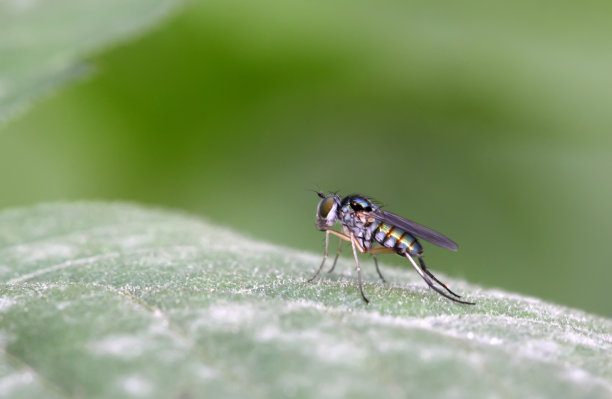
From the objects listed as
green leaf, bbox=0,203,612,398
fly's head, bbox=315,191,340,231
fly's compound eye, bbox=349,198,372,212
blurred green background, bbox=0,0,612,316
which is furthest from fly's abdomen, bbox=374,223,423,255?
blurred green background, bbox=0,0,612,316

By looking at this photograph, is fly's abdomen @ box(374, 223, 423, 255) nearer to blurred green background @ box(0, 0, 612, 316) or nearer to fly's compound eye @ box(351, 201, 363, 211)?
fly's compound eye @ box(351, 201, 363, 211)

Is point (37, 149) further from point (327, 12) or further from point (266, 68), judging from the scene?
point (327, 12)

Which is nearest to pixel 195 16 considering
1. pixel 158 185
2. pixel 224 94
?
pixel 224 94

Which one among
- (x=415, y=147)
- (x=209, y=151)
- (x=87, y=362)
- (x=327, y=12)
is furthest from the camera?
(x=415, y=147)

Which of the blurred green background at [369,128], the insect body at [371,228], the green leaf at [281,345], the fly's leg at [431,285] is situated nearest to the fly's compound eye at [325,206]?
the insect body at [371,228]

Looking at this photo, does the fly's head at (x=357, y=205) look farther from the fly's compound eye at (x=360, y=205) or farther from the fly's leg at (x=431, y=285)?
the fly's leg at (x=431, y=285)

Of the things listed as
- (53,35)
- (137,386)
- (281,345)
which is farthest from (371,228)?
(53,35)
